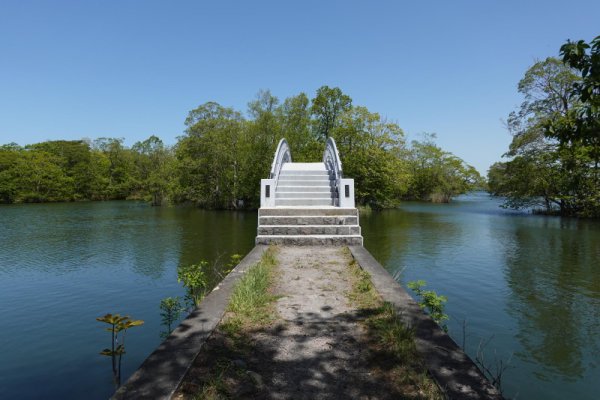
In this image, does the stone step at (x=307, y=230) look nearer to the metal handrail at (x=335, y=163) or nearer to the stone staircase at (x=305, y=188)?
the stone staircase at (x=305, y=188)

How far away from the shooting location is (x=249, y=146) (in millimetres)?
31719

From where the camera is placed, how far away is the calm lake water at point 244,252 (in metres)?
4.73

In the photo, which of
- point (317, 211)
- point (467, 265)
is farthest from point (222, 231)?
point (467, 265)

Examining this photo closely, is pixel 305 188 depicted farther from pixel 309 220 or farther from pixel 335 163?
pixel 309 220

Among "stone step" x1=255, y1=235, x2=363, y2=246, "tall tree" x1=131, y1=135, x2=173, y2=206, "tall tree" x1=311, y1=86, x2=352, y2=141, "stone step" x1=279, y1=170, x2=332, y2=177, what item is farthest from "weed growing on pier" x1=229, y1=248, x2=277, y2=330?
"tall tree" x1=131, y1=135, x2=173, y2=206

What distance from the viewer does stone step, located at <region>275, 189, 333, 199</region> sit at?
13.2 m

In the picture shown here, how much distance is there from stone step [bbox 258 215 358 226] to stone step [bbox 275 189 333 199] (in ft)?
10.7

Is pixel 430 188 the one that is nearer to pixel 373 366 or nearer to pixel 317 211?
pixel 317 211

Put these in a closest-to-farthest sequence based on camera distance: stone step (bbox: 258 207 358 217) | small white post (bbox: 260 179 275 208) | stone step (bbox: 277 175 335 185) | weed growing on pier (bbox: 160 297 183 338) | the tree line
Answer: weed growing on pier (bbox: 160 297 183 338) < stone step (bbox: 258 207 358 217) < small white post (bbox: 260 179 275 208) < stone step (bbox: 277 175 335 185) < the tree line

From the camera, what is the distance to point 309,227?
9594 millimetres

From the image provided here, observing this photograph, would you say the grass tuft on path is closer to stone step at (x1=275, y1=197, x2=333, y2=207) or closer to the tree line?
stone step at (x1=275, y1=197, x2=333, y2=207)

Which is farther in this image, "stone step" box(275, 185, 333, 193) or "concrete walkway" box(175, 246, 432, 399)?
"stone step" box(275, 185, 333, 193)

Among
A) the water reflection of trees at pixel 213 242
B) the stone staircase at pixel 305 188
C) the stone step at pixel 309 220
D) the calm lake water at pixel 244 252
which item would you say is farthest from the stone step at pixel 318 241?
the stone staircase at pixel 305 188

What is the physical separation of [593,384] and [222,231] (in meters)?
15.6
